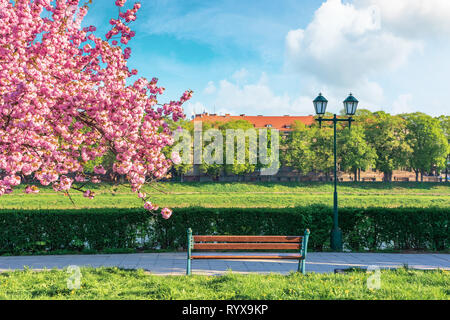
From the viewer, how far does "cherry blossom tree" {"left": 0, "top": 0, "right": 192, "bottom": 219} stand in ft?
22.2

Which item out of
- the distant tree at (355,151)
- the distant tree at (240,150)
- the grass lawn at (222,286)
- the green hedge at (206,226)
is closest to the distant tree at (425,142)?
the distant tree at (355,151)

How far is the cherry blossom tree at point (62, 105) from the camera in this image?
6781mm

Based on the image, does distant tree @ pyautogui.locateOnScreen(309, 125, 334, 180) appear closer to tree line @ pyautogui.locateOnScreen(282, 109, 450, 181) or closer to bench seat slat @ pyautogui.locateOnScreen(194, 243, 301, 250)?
tree line @ pyautogui.locateOnScreen(282, 109, 450, 181)

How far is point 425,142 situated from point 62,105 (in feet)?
185

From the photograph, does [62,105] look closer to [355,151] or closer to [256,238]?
[256,238]

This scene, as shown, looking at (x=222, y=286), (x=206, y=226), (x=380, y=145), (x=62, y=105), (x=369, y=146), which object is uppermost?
(x=380, y=145)

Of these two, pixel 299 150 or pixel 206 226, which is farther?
pixel 299 150

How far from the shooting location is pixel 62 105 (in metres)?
7.34

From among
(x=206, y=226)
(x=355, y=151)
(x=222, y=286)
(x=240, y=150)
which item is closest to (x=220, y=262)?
(x=206, y=226)

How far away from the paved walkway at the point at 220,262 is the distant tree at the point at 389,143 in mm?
47644

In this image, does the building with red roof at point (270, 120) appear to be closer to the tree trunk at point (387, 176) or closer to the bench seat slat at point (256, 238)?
the tree trunk at point (387, 176)

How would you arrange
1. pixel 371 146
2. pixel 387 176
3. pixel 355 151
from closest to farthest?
pixel 355 151 < pixel 371 146 < pixel 387 176
